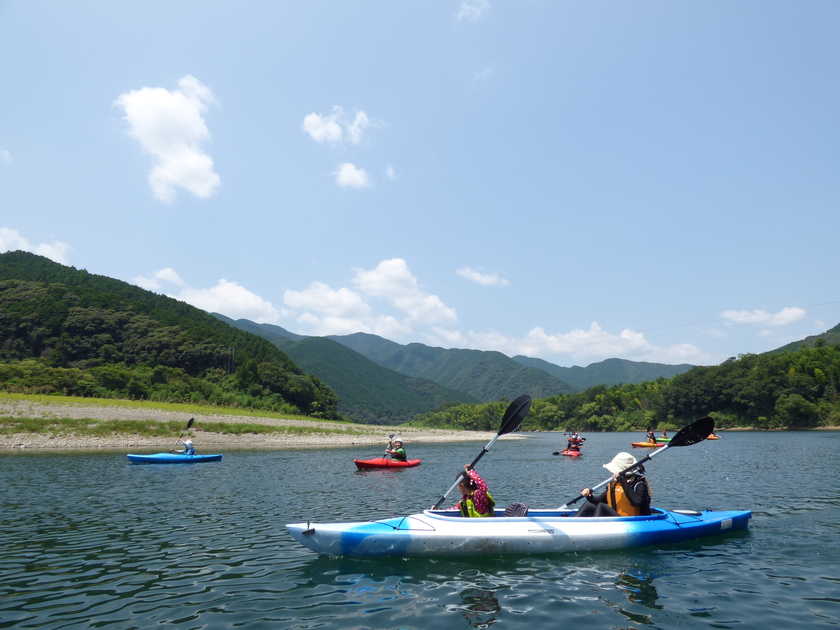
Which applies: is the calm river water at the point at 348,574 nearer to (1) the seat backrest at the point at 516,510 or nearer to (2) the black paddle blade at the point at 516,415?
(1) the seat backrest at the point at 516,510

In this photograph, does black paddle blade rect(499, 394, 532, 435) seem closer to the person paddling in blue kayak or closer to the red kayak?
the person paddling in blue kayak

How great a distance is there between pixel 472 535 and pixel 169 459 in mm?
25041

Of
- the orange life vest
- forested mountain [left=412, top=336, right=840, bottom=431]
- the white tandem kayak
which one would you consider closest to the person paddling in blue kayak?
the white tandem kayak

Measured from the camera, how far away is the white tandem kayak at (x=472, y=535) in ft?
32.0

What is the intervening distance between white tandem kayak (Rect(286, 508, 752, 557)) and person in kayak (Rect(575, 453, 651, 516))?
406 mm

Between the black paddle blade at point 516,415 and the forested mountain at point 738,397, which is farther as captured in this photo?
the forested mountain at point 738,397

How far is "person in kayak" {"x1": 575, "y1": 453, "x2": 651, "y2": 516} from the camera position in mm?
11344

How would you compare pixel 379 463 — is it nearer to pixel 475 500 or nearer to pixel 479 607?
pixel 475 500

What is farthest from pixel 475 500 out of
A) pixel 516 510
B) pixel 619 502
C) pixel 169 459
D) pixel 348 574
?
pixel 169 459

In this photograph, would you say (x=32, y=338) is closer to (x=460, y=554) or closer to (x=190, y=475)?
(x=190, y=475)

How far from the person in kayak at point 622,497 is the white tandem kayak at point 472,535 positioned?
1.33ft

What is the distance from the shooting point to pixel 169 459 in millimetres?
28969

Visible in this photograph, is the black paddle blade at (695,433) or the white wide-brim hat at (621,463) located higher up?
the black paddle blade at (695,433)

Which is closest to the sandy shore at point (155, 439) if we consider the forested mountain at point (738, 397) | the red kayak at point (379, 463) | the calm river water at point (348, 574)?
the red kayak at point (379, 463)
